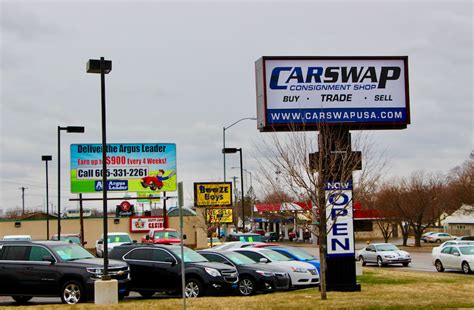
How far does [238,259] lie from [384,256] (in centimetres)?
1873

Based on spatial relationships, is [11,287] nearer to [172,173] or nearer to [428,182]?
[172,173]

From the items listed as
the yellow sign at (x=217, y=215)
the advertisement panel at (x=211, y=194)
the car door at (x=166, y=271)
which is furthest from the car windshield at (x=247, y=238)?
the car door at (x=166, y=271)

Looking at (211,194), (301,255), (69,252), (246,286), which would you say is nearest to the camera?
(69,252)

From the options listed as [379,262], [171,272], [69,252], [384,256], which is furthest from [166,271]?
[379,262]

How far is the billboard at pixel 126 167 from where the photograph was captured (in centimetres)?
5025

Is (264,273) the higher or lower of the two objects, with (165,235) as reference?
lower

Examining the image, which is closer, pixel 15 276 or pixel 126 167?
pixel 15 276

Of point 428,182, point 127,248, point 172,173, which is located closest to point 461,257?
point 127,248

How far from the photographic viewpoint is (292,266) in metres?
23.1

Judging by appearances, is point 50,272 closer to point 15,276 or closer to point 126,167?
point 15,276

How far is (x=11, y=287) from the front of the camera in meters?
18.2

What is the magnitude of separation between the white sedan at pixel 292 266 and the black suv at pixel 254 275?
2.14 feet

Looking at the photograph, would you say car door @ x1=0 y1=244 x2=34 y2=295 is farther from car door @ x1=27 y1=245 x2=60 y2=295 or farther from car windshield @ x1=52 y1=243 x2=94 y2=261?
car windshield @ x1=52 y1=243 x2=94 y2=261

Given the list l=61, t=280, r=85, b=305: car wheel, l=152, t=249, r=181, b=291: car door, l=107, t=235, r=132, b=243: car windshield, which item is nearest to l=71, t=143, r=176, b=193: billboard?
l=107, t=235, r=132, b=243: car windshield
